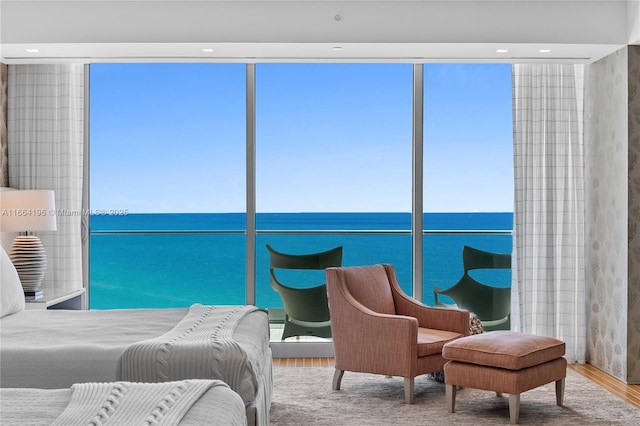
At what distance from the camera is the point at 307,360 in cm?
610

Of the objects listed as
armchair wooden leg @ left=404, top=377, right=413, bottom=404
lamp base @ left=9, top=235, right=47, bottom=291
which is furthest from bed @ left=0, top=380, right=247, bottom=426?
lamp base @ left=9, top=235, right=47, bottom=291

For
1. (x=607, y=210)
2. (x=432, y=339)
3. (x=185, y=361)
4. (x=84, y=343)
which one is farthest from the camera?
(x=607, y=210)

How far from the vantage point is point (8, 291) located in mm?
4355

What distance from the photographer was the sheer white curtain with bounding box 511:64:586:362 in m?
6.10

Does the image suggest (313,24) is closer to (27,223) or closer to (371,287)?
(371,287)

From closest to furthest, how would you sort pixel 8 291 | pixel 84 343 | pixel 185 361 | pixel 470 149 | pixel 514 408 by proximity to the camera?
pixel 185 361 → pixel 84 343 → pixel 514 408 → pixel 8 291 → pixel 470 149

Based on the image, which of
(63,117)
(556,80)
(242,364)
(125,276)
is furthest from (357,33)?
(125,276)

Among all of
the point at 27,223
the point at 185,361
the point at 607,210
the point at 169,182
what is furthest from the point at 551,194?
the point at 27,223

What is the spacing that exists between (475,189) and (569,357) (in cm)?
261

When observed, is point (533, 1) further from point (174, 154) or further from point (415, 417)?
point (174, 154)

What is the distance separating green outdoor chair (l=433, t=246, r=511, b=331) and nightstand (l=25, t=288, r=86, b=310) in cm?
298

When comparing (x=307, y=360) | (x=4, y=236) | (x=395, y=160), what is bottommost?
(x=307, y=360)

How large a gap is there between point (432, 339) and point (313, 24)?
2.41 m

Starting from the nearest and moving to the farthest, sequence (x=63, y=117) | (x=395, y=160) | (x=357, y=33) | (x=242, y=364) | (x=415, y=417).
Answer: (x=242, y=364), (x=415, y=417), (x=357, y=33), (x=63, y=117), (x=395, y=160)
